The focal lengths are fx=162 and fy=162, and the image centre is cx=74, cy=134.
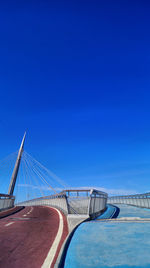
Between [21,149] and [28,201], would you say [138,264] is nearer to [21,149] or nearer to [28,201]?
[21,149]

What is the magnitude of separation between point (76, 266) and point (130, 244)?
233cm

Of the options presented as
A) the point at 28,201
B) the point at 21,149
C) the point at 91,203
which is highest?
the point at 21,149

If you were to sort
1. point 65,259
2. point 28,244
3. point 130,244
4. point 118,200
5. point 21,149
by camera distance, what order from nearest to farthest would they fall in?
point 65,259 → point 130,244 → point 28,244 → point 118,200 → point 21,149

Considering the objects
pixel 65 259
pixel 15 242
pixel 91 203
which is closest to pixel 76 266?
pixel 65 259

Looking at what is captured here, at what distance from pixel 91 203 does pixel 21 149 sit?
39276 mm

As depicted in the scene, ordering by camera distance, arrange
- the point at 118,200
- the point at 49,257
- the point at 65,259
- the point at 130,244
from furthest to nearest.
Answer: the point at 118,200 < the point at 130,244 < the point at 49,257 < the point at 65,259

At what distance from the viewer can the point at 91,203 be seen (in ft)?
44.2

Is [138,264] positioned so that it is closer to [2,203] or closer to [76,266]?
[76,266]

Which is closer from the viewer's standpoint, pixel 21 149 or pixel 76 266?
pixel 76 266

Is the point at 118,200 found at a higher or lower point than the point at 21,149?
lower

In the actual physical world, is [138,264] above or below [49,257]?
above

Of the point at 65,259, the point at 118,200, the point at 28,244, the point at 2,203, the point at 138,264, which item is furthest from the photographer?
the point at 118,200

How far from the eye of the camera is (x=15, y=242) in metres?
6.62

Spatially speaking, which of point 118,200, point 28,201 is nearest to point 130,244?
point 118,200
